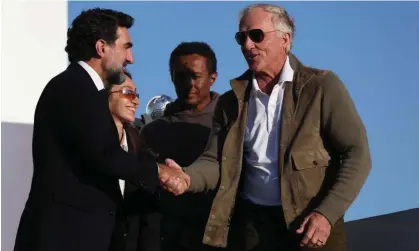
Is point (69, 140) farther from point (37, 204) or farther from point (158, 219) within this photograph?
point (158, 219)

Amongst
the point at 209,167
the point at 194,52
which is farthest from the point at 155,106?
the point at 209,167

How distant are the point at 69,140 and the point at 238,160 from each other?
0.74 m

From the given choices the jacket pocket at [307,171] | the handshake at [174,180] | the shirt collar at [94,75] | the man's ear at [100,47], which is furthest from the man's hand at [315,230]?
the man's ear at [100,47]

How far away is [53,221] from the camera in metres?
2.97

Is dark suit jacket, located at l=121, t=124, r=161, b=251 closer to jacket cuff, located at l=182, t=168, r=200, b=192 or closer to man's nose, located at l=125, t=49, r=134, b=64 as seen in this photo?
jacket cuff, located at l=182, t=168, r=200, b=192

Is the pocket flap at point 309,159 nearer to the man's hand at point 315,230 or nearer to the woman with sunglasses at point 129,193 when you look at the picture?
the man's hand at point 315,230

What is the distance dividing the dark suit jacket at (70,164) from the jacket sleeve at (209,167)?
1.58ft

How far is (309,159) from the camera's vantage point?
123 inches

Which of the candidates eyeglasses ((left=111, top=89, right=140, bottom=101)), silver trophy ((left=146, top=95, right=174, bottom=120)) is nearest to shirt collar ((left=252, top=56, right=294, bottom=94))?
eyeglasses ((left=111, top=89, right=140, bottom=101))

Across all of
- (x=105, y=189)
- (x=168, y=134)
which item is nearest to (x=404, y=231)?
(x=168, y=134)

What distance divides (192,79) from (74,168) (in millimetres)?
1440

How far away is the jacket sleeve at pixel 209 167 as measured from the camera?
344 centimetres

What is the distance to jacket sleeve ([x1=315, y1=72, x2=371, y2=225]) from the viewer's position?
309 cm

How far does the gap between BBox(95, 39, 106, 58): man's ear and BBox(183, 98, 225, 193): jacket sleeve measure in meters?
0.63
